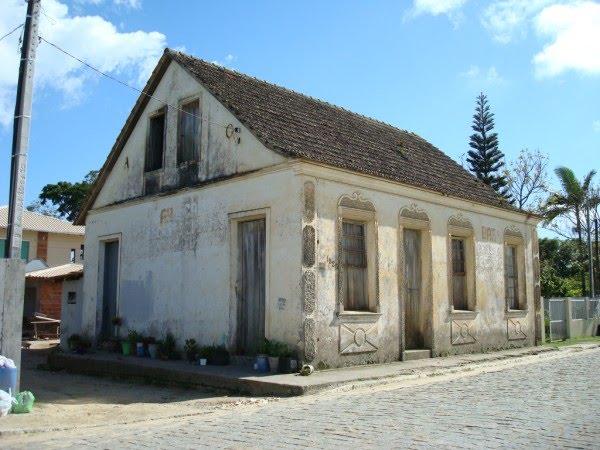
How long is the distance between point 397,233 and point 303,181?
318 centimetres

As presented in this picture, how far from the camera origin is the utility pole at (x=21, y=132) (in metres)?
8.43

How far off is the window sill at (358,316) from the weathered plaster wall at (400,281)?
22 millimetres

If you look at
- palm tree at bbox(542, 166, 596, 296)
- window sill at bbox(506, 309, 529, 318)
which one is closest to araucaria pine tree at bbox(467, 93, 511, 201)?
palm tree at bbox(542, 166, 596, 296)

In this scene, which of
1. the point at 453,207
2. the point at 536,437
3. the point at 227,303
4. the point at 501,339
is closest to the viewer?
the point at 536,437

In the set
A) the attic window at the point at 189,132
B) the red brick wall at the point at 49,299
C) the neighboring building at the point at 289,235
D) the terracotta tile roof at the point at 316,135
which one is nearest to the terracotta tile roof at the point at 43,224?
the red brick wall at the point at 49,299

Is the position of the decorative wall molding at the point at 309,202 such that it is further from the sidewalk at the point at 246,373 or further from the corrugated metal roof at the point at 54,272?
the corrugated metal roof at the point at 54,272

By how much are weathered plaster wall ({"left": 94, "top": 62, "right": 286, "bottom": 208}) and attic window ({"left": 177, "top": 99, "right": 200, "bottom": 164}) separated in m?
0.14

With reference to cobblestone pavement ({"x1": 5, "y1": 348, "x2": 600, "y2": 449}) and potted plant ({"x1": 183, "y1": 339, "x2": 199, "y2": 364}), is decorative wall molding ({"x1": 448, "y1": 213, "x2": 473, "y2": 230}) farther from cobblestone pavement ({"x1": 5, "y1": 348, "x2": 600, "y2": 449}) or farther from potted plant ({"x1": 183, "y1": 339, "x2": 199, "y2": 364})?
potted plant ({"x1": 183, "y1": 339, "x2": 199, "y2": 364})

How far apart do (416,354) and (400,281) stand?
1.75 metres

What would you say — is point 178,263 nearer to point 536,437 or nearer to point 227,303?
point 227,303

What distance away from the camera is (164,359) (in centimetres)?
1317

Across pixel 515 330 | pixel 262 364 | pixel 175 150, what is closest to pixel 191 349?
pixel 262 364

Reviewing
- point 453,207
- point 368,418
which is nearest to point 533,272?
point 453,207

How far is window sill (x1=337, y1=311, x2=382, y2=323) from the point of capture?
38.6ft
